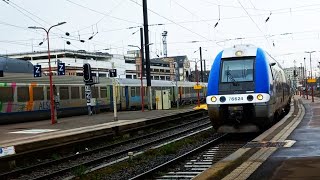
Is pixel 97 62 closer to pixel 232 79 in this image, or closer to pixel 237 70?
pixel 237 70

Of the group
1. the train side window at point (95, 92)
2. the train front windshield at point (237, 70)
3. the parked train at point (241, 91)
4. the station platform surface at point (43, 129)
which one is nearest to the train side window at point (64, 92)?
the train side window at point (95, 92)

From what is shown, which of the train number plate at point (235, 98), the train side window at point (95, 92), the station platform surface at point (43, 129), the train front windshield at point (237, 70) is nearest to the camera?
the train number plate at point (235, 98)

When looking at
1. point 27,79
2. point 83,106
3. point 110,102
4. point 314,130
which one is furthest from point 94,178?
point 110,102

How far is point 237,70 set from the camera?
49.9 ft

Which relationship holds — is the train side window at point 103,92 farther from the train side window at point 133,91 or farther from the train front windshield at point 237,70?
the train front windshield at point 237,70

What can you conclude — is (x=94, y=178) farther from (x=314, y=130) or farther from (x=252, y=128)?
(x=314, y=130)

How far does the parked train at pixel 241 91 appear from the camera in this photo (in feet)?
47.2

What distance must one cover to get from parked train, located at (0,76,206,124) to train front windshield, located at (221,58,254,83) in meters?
14.5

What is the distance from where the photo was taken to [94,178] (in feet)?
33.7

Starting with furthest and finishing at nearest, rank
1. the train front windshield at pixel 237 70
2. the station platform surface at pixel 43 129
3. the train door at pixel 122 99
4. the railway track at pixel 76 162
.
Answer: the train door at pixel 122 99
the station platform surface at pixel 43 129
the train front windshield at pixel 237 70
the railway track at pixel 76 162

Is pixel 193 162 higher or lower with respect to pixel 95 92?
lower

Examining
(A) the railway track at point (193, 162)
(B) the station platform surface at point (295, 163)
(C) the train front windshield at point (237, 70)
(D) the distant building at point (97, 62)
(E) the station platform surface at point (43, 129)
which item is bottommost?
(A) the railway track at point (193, 162)

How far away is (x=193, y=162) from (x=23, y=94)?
17225 millimetres

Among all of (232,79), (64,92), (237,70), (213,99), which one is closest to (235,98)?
(213,99)
